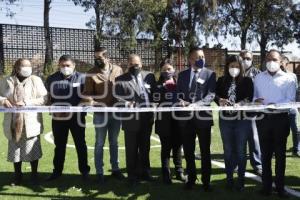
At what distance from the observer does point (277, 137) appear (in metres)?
5.96

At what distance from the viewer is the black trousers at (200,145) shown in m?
6.26

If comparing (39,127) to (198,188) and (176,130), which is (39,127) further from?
(198,188)

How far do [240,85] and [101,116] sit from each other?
7.36 feet

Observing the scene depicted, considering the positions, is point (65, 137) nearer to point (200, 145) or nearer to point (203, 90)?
point (200, 145)

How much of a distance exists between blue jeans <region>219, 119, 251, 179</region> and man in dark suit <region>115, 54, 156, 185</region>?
1.23 meters

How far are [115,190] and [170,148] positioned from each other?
1145 millimetres

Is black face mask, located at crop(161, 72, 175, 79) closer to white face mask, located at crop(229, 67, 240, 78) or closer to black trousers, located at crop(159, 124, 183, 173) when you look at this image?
black trousers, located at crop(159, 124, 183, 173)

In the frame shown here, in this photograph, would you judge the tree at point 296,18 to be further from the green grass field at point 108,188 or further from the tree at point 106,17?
Result: the green grass field at point 108,188

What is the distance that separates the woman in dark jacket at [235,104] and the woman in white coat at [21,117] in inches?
111

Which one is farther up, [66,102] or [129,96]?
[129,96]

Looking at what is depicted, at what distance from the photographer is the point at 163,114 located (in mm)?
6781

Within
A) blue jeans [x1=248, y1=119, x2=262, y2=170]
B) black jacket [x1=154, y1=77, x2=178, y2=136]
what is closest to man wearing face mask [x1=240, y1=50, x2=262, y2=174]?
blue jeans [x1=248, y1=119, x2=262, y2=170]

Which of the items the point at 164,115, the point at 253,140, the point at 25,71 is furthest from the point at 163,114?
the point at 25,71

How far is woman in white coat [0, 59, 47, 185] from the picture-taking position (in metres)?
6.65
